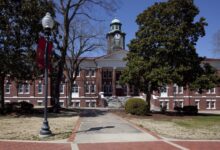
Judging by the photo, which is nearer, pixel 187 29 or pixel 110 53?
pixel 187 29

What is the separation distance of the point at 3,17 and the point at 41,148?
54.2ft

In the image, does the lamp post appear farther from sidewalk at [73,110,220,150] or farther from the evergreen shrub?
the evergreen shrub

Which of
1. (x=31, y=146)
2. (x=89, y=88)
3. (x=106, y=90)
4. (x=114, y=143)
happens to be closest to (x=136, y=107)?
(x=114, y=143)

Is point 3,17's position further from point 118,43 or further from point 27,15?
point 118,43

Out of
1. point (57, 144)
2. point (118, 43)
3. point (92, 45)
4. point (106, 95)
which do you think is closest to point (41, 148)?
point (57, 144)

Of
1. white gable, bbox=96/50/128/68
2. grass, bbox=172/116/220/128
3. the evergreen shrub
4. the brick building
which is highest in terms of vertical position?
white gable, bbox=96/50/128/68

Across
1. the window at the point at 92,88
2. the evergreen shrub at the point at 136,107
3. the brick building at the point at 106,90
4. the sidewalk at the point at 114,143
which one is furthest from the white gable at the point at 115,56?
the sidewalk at the point at 114,143

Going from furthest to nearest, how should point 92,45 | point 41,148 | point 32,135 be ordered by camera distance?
point 92,45 < point 32,135 < point 41,148

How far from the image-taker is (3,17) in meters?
27.4

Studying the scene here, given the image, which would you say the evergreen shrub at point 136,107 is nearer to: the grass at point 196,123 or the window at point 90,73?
the grass at point 196,123

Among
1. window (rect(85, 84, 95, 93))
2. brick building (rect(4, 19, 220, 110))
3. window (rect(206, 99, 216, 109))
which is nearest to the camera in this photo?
brick building (rect(4, 19, 220, 110))

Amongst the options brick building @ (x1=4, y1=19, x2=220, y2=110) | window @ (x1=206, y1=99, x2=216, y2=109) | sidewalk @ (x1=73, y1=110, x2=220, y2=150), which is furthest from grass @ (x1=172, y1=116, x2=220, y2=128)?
window @ (x1=206, y1=99, x2=216, y2=109)

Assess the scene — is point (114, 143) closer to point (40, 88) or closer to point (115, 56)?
point (40, 88)

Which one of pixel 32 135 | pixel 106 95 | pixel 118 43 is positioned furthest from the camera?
pixel 118 43
